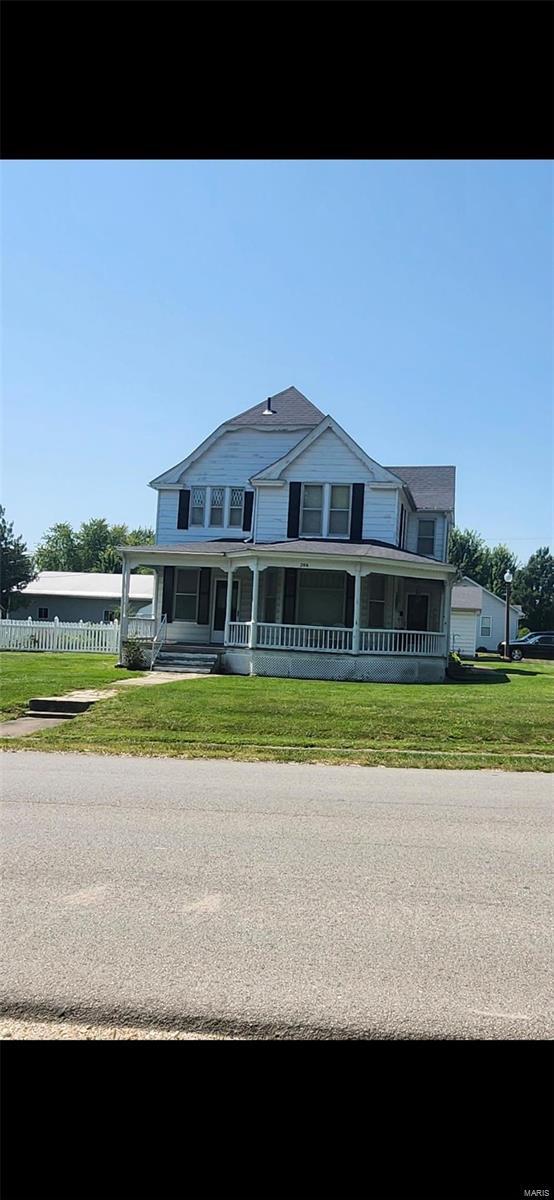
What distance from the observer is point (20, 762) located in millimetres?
11484

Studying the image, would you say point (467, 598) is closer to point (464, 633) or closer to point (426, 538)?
point (464, 633)

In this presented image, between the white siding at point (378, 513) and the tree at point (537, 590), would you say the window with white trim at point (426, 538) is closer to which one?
the white siding at point (378, 513)

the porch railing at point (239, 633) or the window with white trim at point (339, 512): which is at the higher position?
the window with white trim at point (339, 512)

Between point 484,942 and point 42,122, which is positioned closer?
point 42,122

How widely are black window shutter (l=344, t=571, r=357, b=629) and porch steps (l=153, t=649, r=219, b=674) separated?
4542 mm

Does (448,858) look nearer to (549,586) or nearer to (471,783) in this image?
(471,783)

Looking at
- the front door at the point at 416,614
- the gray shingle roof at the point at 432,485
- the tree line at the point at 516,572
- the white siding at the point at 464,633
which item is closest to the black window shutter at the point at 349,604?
the front door at the point at 416,614

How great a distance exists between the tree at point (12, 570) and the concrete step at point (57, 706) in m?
40.6

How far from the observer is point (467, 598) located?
4866 cm

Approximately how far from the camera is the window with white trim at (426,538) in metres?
32.9

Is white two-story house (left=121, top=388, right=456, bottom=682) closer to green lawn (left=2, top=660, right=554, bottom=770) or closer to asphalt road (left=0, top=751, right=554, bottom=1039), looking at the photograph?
green lawn (left=2, top=660, right=554, bottom=770)

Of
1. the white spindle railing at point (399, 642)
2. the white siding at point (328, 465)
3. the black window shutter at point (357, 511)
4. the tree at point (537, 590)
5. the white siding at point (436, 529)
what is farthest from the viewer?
the tree at point (537, 590)
